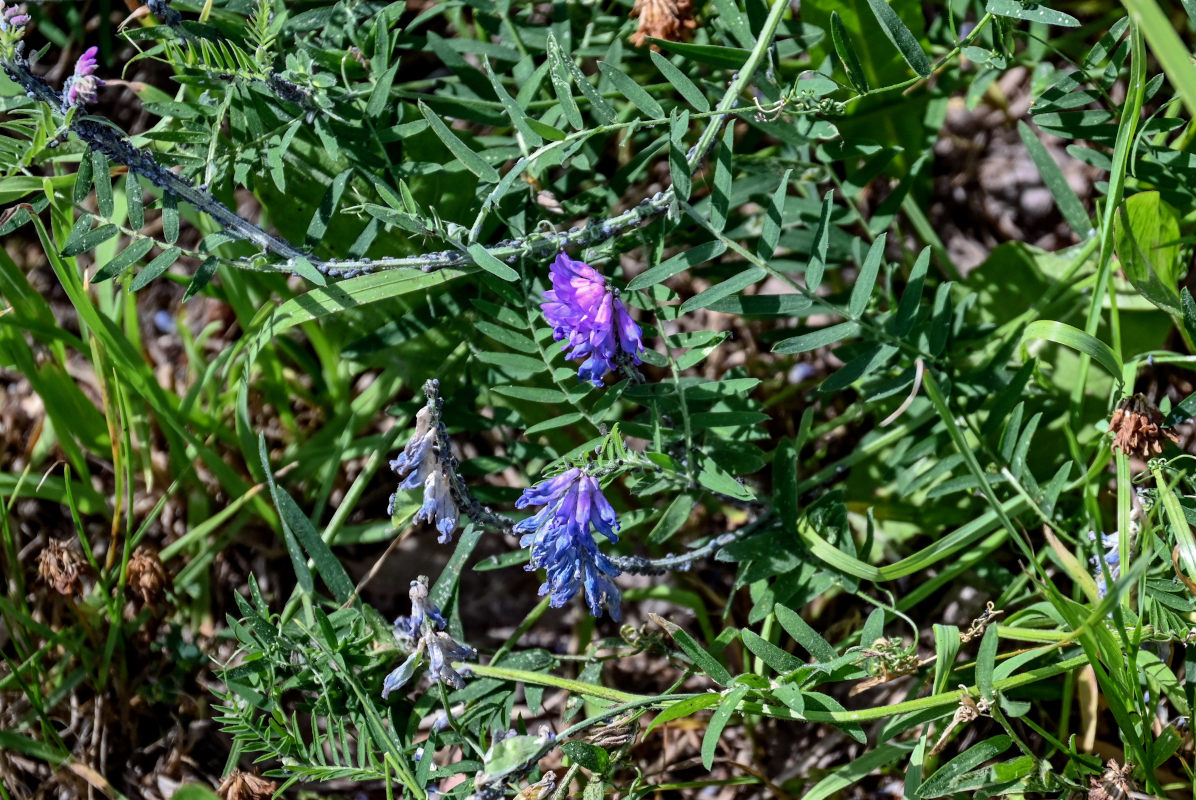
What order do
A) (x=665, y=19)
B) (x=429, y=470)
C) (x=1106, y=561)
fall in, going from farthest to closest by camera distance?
(x=665, y=19)
(x=1106, y=561)
(x=429, y=470)

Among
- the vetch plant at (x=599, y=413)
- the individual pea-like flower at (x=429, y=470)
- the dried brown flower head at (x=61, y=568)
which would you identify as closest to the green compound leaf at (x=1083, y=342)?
the vetch plant at (x=599, y=413)

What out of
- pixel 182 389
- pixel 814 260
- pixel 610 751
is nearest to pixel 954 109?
pixel 814 260

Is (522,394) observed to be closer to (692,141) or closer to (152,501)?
(692,141)

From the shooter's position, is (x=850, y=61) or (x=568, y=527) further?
(x=850, y=61)

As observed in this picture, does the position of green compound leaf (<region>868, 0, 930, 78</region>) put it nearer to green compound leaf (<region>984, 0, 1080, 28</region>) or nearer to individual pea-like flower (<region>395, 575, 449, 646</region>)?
green compound leaf (<region>984, 0, 1080, 28</region>)

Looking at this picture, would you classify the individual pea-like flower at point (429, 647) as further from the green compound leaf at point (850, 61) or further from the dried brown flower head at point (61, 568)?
the green compound leaf at point (850, 61)

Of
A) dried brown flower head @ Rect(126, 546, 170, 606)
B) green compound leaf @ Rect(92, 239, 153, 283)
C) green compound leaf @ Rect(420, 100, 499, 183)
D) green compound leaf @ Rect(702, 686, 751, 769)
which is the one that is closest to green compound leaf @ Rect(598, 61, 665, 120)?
green compound leaf @ Rect(420, 100, 499, 183)

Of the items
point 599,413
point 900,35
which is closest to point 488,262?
point 599,413

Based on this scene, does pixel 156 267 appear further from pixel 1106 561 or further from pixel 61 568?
pixel 1106 561
